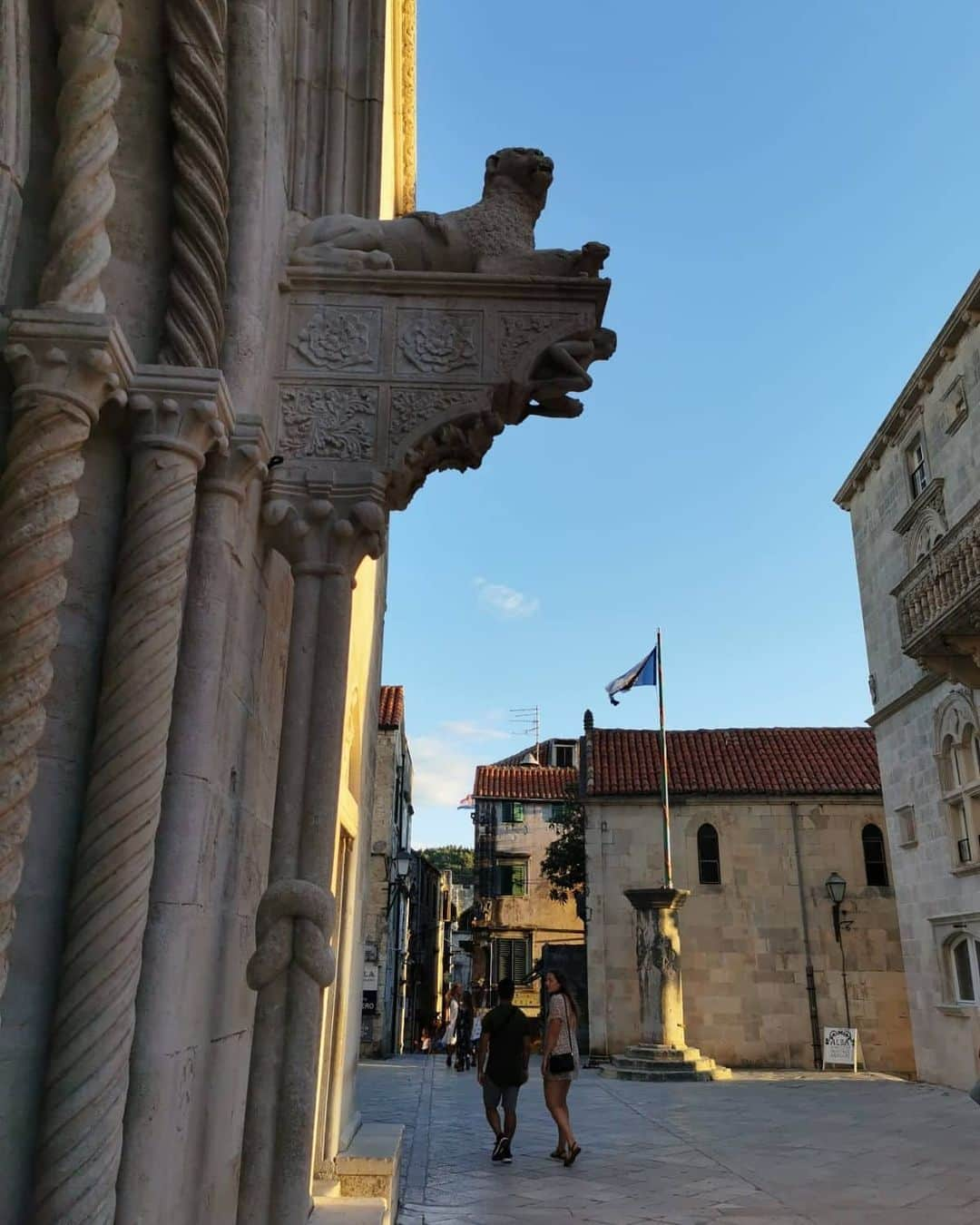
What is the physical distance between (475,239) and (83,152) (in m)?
1.56

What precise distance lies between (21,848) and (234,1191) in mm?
1491

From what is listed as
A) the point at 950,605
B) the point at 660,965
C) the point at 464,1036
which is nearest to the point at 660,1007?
the point at 660,965

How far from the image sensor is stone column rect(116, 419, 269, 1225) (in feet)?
7.69

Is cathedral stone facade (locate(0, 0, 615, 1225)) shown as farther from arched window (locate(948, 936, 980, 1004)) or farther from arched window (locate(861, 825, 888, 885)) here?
arched window (locate(861, 825, 888, 885))

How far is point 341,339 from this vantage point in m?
3.61

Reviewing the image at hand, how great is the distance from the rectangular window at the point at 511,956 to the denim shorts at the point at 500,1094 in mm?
25526

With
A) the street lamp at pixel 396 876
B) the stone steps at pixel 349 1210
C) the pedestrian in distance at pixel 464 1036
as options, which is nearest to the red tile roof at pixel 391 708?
the street lamp at pixel 396 876

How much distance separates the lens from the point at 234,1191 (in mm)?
2959

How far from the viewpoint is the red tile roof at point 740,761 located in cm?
2045

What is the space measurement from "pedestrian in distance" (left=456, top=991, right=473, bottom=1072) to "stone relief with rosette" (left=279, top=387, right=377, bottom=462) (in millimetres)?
15094

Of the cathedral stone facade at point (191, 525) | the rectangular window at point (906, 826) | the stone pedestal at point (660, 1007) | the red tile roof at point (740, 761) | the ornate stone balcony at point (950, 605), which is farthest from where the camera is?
the red tile roof at point (740, 761)

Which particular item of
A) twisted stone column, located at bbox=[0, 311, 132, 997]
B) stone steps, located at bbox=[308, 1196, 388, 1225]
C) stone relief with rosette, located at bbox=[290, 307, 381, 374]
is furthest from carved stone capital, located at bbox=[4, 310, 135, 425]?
stone steps, located at bbox=[308, 1196, 388, 1225]

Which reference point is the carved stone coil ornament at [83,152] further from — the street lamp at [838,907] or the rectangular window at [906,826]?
the street lamp at [838,907]

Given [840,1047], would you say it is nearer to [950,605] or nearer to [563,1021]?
[950,605]
